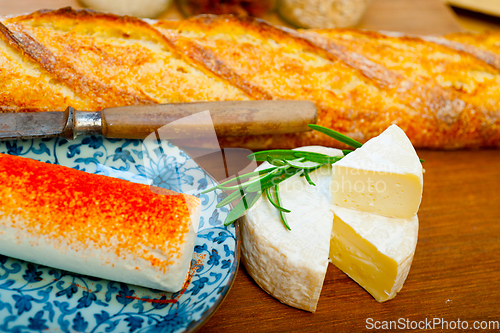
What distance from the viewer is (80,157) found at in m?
1.30

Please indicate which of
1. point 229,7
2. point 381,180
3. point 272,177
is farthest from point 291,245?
point 229,7

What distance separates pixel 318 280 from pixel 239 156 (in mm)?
633

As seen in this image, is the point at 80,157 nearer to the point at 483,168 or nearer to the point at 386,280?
the point at 386,280

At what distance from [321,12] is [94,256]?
5.26ft

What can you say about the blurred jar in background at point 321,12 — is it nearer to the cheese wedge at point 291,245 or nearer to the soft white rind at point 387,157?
the soft white rind at point 387,157

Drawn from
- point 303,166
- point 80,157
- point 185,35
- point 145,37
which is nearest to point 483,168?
point 303,166

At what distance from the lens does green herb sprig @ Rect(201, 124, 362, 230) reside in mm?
1165

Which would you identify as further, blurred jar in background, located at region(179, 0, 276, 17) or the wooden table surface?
blurred jar in background, located at region(179, 0, 276, 17)

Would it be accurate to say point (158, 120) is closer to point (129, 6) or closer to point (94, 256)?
point (94, 256)

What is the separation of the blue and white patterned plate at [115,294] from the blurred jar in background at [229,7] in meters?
0.96

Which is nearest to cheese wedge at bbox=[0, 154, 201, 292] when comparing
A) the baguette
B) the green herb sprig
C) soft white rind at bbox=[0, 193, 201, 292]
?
soft white rind at bbox=[0, 193, 201, 292]

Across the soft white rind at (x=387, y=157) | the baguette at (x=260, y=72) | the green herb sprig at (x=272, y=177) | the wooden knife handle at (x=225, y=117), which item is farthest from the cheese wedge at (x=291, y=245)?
the baguette at (x=260, y=72)

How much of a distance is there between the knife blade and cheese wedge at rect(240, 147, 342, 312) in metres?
0.29

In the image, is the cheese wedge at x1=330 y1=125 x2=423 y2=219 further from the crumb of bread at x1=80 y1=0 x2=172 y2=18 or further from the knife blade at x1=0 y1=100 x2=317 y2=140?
the crumb of bread at x1=80 y1=0 x2=172 y2=18
